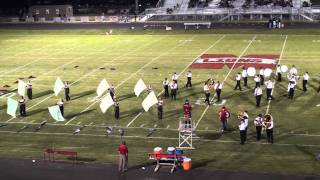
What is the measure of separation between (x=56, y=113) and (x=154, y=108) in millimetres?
5052

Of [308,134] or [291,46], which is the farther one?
[291,46]

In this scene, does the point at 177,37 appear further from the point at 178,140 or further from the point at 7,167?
the point at 7,167

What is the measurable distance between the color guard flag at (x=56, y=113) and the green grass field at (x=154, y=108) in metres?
0.36

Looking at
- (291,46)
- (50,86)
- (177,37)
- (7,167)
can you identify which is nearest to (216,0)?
(177,37)

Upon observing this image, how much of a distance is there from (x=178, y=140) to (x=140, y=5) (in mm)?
60836

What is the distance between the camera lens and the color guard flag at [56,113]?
949 inches

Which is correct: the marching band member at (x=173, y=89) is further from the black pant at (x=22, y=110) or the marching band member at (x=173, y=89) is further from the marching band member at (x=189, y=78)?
the black pant at (x=22, y=110)

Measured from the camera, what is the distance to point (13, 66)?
1602 inches

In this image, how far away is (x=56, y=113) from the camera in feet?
80.0

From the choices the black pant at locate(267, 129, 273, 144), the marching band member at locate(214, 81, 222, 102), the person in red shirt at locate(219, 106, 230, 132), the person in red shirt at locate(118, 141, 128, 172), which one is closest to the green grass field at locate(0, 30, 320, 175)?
the black pant at locate(267, 129, 273, 144)

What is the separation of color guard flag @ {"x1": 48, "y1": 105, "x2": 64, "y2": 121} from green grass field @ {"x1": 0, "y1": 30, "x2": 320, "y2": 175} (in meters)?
0.36

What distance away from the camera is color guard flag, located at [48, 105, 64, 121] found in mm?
24094

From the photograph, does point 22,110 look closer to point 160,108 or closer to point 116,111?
point 116,111

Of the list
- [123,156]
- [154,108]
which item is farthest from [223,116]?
[123,156]
